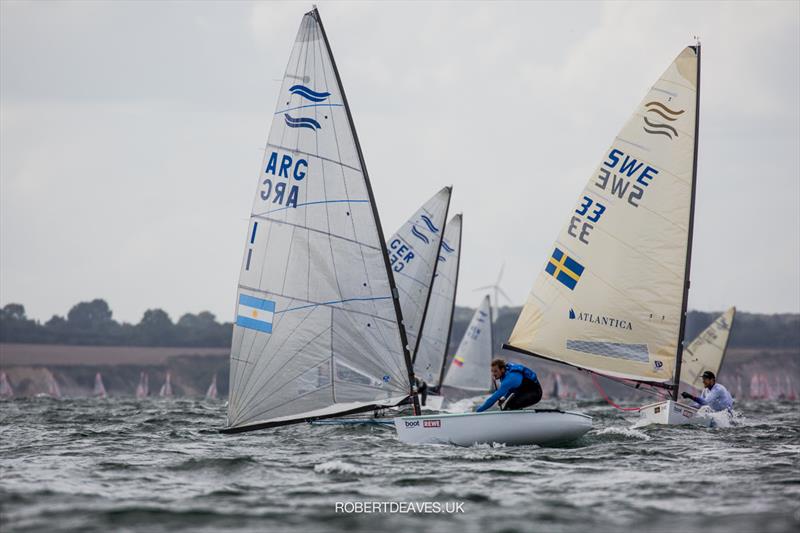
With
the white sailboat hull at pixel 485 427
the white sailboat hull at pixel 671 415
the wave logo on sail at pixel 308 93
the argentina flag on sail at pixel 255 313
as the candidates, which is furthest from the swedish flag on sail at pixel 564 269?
the argentina flag on sail at pixel 255 313

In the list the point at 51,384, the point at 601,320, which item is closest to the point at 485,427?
the point at 601,320

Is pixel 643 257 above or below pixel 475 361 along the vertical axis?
above

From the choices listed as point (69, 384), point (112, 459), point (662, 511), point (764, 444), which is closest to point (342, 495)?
point (662, 511)

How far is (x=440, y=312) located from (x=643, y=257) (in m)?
18.7

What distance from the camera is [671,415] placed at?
23.8 m

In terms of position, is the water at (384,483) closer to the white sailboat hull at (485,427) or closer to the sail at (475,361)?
the white sailboat hull at (485,427)

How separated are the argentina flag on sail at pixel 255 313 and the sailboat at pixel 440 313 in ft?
78.8

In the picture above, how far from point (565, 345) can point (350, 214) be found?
Answer: 883cm

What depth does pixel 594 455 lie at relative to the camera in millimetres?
16984

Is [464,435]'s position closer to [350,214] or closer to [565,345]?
[350,214]

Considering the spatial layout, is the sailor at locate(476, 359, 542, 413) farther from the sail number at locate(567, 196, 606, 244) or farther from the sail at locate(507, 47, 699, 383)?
the sail number at locate(567, 196, 606, 244)

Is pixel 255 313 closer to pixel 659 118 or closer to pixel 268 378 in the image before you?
pixel 268 378

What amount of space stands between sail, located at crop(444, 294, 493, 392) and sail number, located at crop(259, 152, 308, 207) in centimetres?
3873

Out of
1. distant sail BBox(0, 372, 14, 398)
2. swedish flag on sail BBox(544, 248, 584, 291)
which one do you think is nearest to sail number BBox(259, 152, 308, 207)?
swedish flag on sail BBox(544, 248, 584, 291)
